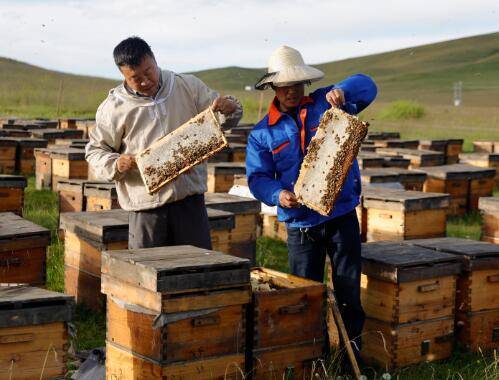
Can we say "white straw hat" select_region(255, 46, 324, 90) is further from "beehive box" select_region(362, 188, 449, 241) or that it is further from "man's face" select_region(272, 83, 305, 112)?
"beehive box" select_region(362, 188, 449, 241)

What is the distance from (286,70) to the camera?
5988 mm

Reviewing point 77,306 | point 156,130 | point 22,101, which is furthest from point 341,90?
point 22,101

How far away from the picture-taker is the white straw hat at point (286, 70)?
5.92 m

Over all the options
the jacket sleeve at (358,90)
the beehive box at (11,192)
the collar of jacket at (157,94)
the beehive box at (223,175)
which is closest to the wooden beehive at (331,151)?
the jacket sleeve at (358,90)

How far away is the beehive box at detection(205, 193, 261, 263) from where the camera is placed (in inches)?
375

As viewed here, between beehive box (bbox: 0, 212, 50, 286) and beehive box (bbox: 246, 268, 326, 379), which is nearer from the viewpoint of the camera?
beehive box (bbox: 246, 268, 326, 379)

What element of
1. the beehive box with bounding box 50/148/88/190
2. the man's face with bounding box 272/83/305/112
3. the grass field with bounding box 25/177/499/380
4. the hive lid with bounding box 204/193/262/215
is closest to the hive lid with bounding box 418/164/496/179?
the grass field with bounding box 25/177/499/380

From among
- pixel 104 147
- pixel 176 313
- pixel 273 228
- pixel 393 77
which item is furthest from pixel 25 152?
pixel 393 77

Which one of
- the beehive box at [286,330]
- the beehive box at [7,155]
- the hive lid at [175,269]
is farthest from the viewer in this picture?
the beehive box at [7,155]

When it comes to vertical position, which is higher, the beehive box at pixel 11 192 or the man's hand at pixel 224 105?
the man's hand at pixel 224 105

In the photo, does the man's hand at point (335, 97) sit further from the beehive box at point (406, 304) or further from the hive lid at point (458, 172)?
the hive lid at point (458, 172)

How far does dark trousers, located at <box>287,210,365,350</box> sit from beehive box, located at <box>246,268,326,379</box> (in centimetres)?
26

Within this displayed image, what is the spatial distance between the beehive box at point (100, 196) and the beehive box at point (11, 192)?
0.90 metres

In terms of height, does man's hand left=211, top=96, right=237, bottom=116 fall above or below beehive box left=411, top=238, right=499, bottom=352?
above
